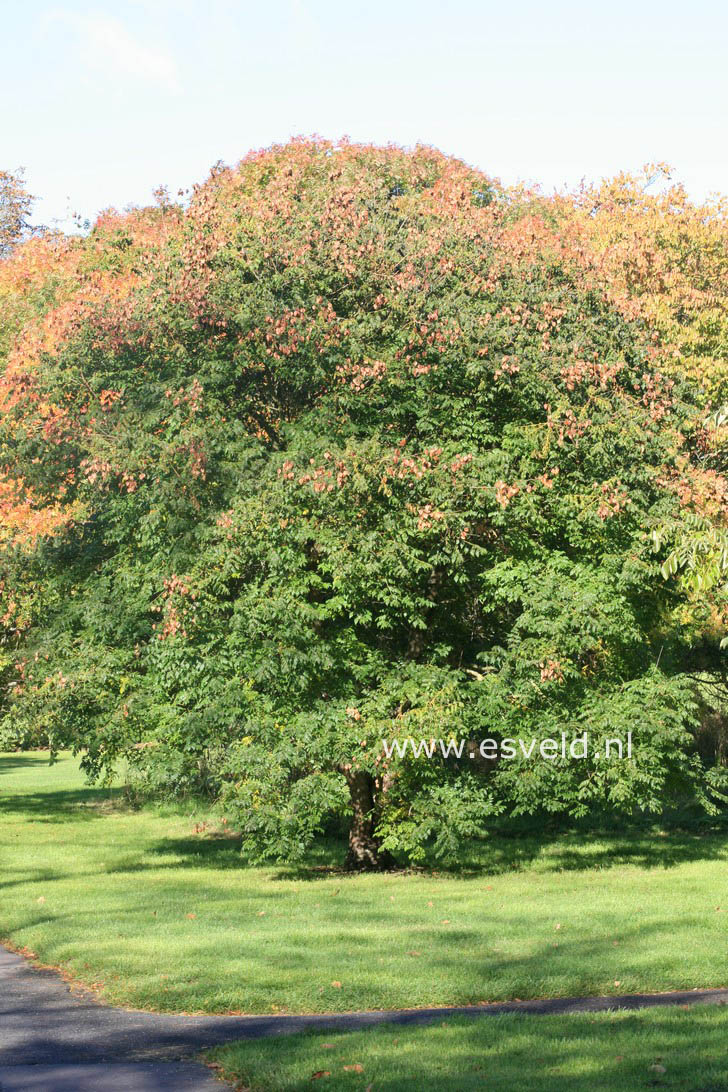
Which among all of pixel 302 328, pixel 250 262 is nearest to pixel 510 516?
pixel 302 328

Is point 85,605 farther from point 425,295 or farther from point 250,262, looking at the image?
point 425,295

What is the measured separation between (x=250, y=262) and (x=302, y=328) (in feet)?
6.85

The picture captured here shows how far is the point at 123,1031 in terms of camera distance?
10492mm

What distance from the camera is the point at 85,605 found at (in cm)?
2255

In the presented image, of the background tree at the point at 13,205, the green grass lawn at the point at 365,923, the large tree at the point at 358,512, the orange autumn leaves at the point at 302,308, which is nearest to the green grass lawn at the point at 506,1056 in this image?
the green grass lawn at the point at 365,923

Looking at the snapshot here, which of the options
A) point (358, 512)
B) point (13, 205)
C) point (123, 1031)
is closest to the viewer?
point (123, 1031)

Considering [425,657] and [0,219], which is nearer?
[425,657]

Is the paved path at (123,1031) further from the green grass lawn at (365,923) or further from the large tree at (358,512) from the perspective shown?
the large tree at (358,512)

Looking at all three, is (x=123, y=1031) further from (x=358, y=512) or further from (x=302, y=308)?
(x=302, y=308)

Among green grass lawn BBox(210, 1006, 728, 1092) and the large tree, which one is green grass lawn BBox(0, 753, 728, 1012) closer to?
the large tree

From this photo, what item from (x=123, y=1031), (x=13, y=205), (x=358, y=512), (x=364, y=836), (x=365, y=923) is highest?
(x=13, y=205)

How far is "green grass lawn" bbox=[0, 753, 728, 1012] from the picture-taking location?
12211 mm

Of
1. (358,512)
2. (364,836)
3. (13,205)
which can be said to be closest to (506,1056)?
(358,512)

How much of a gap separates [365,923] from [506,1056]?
7.32 metres
